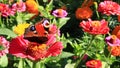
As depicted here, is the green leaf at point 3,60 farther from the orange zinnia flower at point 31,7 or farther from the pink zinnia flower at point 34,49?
the orange zinnia flower at point 31,7

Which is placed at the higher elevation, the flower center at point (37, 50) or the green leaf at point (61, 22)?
the flower center at point (37, 50)

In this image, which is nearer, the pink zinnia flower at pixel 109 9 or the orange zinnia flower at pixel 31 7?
the pink zinnia flower at pixel 109 9

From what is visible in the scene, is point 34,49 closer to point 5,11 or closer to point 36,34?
point 36,34

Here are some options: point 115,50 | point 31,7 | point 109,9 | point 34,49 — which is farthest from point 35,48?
point 31,7

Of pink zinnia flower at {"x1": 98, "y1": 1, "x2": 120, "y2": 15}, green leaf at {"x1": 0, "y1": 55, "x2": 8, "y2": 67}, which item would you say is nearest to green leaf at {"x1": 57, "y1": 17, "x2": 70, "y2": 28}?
pink zinnia flower at {"x1": 98, "y1": 1, "x2": 120, "y2": 15}

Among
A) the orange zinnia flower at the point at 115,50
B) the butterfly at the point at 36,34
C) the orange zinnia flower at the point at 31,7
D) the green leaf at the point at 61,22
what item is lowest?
the orange zinnia flower at the point at 115,50

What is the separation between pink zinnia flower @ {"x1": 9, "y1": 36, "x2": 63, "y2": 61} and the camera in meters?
1.18

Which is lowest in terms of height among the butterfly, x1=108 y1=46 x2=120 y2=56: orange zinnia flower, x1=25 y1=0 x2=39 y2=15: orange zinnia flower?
x1=108 y1=46 x2=120 y2=56: orange zinnia flower

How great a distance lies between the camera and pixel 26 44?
1213 millimetres

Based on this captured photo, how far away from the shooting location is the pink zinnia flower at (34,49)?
3.88 feet

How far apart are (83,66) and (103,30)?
371mm

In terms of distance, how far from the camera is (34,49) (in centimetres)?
119

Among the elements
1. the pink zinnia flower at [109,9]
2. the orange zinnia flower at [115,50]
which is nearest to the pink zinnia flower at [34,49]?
the orange zinnia flower at [115,50]

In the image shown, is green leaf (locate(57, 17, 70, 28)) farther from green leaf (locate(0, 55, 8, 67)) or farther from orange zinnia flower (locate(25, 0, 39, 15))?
green leaf (locate(0, 55, 8, 67))
